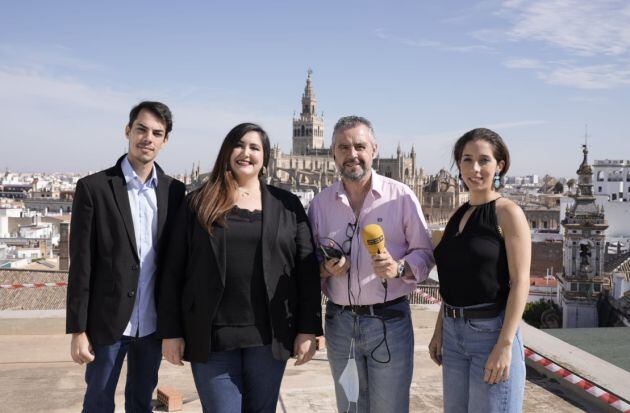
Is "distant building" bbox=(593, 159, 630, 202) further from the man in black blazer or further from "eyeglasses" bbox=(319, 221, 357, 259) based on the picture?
the man in black blazer

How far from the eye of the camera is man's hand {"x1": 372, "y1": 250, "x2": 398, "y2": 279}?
118 inches

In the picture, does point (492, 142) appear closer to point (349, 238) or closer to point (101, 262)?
point (349, 238)

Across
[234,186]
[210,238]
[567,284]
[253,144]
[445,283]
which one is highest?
[253,144]

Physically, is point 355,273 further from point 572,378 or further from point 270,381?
point 572,378

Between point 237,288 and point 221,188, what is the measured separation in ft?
1.64

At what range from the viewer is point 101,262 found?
3.10m

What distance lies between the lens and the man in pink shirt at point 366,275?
3184 millimetres

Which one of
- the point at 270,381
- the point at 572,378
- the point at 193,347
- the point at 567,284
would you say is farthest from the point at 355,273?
the point at 567,284

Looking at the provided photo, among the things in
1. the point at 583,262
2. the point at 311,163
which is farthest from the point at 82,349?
the point at 311,163

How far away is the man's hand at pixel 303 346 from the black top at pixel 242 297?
175 millimetres

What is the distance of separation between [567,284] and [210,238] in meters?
16.9

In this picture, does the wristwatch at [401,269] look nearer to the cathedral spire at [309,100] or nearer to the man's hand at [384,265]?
the man's hand at [384,265]

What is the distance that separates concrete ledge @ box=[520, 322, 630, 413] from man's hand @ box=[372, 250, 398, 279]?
232cm

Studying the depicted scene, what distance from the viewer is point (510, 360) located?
2818 millimetres
